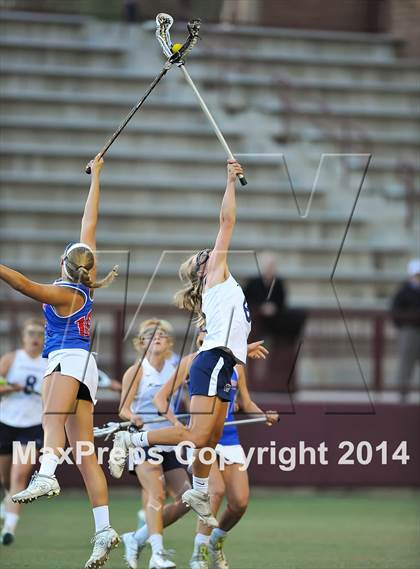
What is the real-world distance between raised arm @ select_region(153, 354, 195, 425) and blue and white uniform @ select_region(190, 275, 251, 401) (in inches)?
39.8

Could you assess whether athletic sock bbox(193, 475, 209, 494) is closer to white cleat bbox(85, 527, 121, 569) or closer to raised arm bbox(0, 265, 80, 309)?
white cleat bbox(85, 527, 121, 569)

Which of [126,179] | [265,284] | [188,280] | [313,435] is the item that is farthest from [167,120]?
[188,280]

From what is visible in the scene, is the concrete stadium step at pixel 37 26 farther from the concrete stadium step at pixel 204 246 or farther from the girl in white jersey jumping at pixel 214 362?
the girl in white jersey jumping at pixel 214 362

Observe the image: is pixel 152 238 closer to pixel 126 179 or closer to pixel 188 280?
pixel 126 179

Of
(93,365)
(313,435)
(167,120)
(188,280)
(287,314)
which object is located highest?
(167,120)

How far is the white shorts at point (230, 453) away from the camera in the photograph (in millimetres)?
9102

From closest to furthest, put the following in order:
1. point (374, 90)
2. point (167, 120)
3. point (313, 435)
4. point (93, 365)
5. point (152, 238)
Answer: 1. point (93, 365)
2. point (313, 435)
3. point (152, 238)
4. point (167, 120)
5. point (374, 90)

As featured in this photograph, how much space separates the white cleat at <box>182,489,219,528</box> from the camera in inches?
326

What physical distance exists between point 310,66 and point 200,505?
14469 mm

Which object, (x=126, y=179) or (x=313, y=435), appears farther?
(x=126, y=179)

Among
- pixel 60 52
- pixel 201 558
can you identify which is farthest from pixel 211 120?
pixel 60 52

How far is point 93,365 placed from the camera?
A: 27.0 ft

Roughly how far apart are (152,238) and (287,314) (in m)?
3.98

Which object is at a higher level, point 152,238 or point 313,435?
point 152,238
